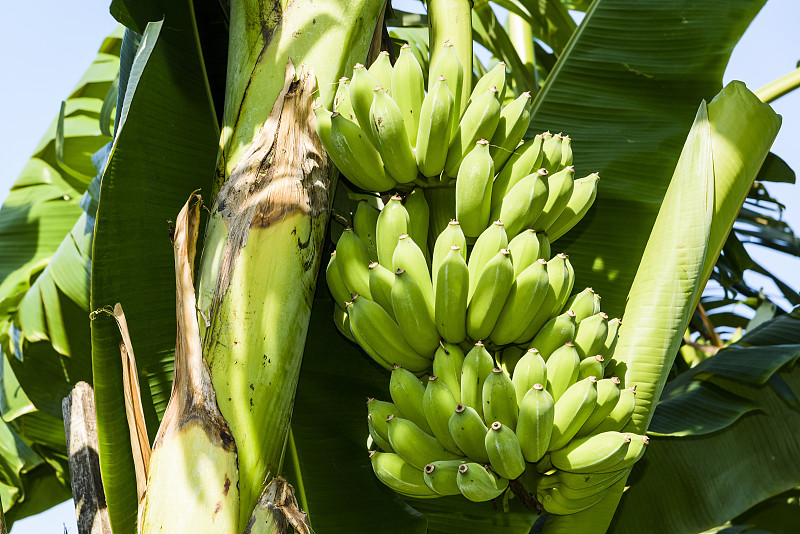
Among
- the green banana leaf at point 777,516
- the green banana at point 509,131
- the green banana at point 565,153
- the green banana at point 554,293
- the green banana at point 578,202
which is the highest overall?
the green banana at point 509,131

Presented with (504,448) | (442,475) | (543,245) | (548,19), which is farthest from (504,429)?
(548,19)

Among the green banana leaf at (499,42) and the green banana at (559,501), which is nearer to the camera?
the green banana at (559,501)

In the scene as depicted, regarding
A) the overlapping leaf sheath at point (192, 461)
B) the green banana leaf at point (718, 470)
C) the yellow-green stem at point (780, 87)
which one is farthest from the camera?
the yellow-green stem at point (780, 87)

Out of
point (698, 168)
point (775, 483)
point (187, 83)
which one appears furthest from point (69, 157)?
point (775, 483)

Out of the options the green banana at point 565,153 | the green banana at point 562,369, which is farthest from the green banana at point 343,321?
the green banana at point 565,153

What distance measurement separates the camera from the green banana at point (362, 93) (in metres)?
1.11

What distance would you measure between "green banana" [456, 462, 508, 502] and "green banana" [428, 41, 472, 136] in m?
0.53

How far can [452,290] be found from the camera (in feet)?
3.26

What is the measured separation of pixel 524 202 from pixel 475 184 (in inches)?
3.3

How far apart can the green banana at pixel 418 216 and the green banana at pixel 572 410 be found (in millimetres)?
362

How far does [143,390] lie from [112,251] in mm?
270

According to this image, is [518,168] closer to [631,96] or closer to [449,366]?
[449,366]

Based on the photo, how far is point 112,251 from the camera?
3.95ft

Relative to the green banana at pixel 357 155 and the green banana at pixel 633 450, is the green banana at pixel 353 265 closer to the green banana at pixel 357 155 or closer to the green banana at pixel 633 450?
the green banana at pixel 357 155
